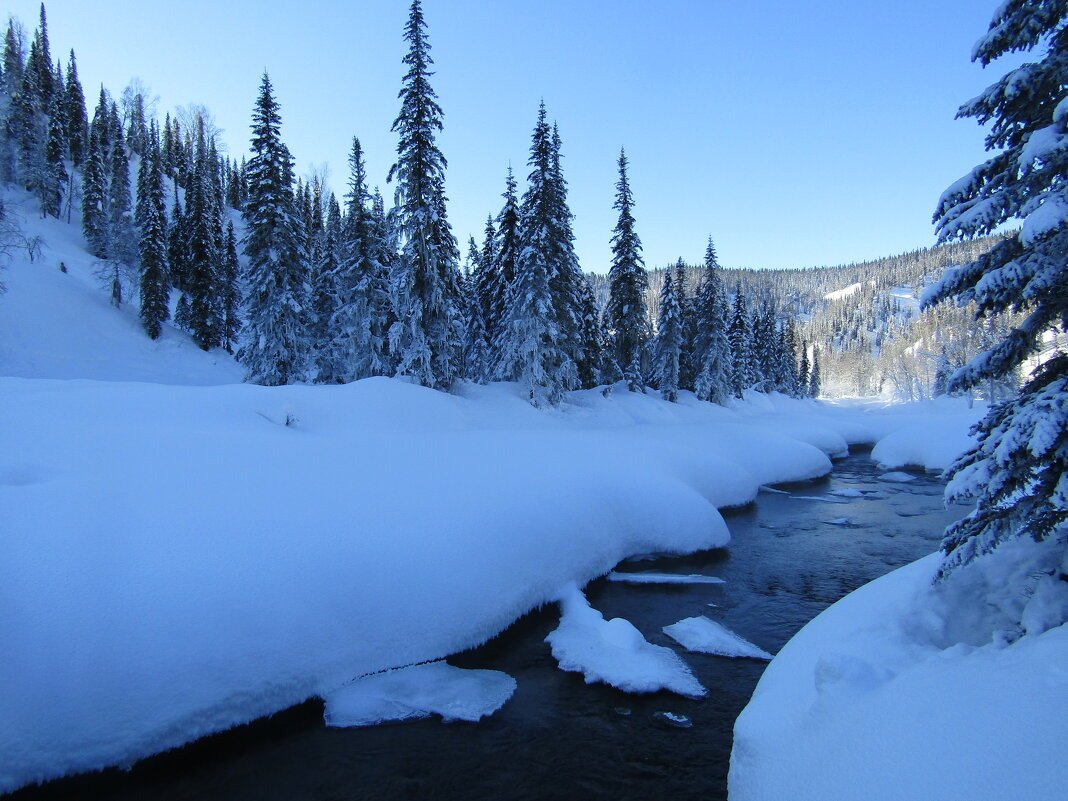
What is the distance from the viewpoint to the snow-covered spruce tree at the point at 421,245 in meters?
25.7

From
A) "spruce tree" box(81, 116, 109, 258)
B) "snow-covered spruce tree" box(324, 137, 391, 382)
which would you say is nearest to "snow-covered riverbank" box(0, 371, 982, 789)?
"snow-covered spruce tree" box(324, 137, 391, 382)

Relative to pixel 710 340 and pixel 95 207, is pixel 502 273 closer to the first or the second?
pixel 710 340

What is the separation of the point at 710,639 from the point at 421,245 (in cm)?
2210

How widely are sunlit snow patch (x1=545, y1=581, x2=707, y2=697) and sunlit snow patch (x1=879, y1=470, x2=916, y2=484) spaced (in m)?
25.1

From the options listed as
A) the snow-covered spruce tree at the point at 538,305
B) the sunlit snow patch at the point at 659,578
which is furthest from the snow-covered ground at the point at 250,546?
the snow-covered spruce tree at the point at 538,305

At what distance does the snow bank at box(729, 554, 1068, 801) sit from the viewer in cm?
348

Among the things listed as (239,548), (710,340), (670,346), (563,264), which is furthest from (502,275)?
(239,548)

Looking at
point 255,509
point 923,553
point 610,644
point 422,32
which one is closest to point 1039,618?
point 610,644

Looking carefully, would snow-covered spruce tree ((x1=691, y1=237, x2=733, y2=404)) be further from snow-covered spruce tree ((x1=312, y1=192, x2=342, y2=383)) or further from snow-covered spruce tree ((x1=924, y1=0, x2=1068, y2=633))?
snow-covered spruce tree ((x1=924, y1=0, x2=1068, y2=633))

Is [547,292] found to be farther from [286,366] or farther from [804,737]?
[804,737]

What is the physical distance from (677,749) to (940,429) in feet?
134

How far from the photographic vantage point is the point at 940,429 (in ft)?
123

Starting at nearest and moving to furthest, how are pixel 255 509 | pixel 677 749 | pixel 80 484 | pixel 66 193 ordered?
pixel 677 749 → pixel 80 484 → pixel 255 509 → pixel 66 193

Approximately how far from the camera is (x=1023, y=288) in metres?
5.39
